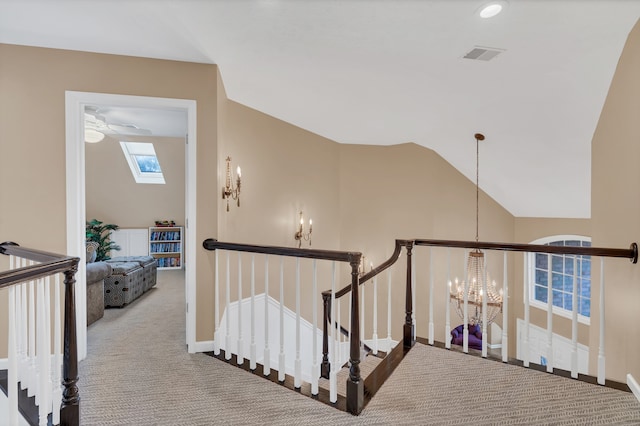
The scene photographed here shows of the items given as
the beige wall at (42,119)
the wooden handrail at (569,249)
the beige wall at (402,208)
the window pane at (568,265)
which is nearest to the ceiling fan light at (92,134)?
the beige wall at (42,119)

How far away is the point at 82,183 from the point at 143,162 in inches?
205

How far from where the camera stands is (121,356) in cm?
276

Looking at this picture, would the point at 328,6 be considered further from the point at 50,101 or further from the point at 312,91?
the point at 50,101

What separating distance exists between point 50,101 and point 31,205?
85 cm

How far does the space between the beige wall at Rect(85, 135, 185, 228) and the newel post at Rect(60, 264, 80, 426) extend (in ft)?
19.2

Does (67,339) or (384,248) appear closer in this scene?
(67,339)

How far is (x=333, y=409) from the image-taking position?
202 centimetres

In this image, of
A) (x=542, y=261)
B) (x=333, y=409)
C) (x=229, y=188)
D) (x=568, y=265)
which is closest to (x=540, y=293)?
(x=542, y=261)

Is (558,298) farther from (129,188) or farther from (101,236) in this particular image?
(101,236)

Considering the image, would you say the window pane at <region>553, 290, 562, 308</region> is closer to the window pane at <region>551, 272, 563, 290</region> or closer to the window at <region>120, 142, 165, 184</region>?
the window pane at <region>551, 272, 563, 290</region>

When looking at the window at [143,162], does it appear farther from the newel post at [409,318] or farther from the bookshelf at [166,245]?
the newel post at [409,318]

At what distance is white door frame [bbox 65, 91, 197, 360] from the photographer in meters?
2.73

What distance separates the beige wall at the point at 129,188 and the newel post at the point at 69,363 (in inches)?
230

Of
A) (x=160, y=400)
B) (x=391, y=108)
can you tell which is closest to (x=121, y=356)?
(x=160, y=400)
